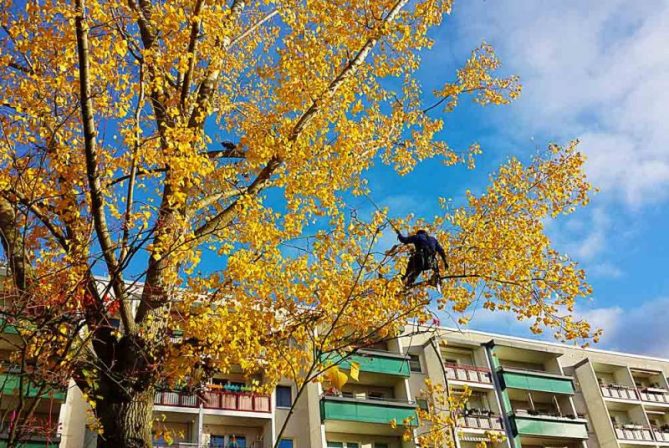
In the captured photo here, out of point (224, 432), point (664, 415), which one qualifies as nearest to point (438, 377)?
point (224, 432)

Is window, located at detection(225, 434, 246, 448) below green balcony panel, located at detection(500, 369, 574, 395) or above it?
below

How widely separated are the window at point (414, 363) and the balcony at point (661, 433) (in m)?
13.9

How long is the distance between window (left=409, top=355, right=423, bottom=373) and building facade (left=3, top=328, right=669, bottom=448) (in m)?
0.05

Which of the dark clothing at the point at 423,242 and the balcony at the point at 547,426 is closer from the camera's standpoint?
the dark clothing at the point at 423,242

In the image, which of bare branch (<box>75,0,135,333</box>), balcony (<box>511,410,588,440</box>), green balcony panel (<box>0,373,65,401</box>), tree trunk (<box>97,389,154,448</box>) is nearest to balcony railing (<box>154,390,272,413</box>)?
green balcony panel (<box>0,373,65,401</box>)

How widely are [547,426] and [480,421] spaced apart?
3686mm

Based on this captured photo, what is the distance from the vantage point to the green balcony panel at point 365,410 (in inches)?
856

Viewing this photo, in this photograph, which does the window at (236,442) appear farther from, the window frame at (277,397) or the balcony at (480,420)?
the balcony at (480,420)

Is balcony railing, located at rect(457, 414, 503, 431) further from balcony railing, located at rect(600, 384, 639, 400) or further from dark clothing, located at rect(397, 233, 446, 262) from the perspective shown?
dark clothing, located at rect(397, 233, 446, 262)

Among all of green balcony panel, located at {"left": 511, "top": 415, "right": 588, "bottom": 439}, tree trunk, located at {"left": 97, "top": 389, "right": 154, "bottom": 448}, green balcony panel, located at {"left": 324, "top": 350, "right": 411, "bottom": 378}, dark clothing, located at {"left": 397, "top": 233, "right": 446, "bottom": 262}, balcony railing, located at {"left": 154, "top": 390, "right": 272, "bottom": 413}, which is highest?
green balcony panel, located at {"left": 324, "top": 350, "right": 411, "bottom": 378}

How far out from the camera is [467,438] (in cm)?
2406

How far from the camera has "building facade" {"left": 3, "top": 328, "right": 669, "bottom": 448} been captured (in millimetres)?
20375

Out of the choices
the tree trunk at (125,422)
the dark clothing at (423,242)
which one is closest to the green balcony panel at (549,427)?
the dark clothing at (423,242)

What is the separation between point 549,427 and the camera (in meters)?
26.2
